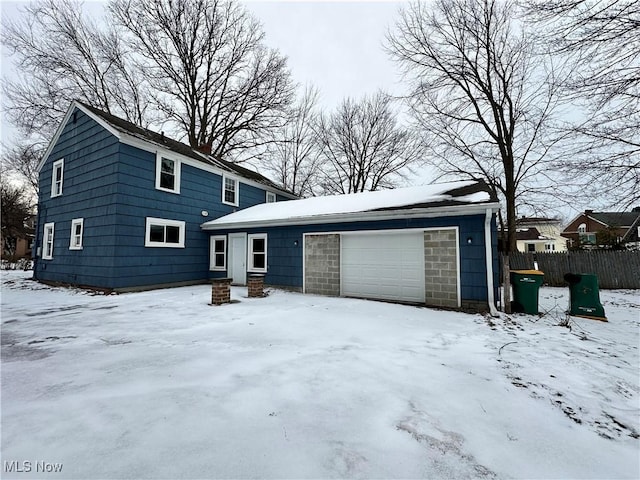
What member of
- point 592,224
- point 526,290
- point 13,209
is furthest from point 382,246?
point 592,224

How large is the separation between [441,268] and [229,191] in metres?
9.81

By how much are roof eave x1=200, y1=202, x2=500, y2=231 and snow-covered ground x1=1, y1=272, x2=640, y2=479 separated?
8.94 feet

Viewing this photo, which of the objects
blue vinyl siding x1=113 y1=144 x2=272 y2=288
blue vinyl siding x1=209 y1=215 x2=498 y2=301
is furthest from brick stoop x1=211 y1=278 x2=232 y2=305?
blue vinyl siding x1=113 y1=144 x2=272 y2=288

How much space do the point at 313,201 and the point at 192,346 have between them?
318 inches

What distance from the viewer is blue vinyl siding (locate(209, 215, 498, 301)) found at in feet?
21.2

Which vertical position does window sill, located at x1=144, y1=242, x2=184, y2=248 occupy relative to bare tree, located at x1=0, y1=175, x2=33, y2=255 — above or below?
below

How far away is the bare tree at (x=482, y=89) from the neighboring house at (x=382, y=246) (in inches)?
282

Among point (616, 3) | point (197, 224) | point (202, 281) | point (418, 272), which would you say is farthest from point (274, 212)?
point (616, 3)

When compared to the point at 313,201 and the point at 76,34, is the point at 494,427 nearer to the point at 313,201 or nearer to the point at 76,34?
the point at 313,201

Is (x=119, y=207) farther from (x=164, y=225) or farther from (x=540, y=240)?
(x=540, y=240)

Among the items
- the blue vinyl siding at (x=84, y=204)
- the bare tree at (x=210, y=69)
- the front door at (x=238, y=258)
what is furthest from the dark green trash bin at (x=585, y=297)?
the bare tree at (x=210, y=69)

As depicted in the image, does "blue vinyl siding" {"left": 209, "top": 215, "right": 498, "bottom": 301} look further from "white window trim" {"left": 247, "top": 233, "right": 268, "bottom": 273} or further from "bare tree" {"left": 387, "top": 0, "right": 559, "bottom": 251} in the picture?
"bare tree" {"left": 387, "top": 0, "right": 559, "bottom": 251}

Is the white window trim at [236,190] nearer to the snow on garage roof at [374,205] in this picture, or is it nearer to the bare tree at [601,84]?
the snow on garage roof at [374,205]

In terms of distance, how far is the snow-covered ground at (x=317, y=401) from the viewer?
68.7 inches
